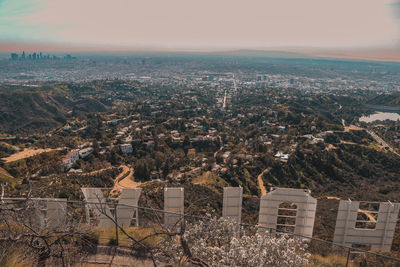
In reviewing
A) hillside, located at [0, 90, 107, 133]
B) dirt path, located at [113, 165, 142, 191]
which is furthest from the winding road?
hillside, located at [0, 90, 107, 133]

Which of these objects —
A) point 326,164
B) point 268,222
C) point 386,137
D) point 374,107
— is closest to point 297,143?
point 326,164

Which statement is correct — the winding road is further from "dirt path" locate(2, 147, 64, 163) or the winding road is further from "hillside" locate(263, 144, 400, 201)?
"dirt path" locate(2, 147, 64, 163)

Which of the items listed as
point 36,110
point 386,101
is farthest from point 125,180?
point 386,101

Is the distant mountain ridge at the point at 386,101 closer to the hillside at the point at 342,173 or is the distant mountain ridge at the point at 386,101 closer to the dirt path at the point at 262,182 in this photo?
the hillside at the point at 342,173

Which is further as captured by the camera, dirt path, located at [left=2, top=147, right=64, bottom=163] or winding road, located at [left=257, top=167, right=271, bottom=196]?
dirt path, located at [left=2, top=147, right=64, bottom=163]

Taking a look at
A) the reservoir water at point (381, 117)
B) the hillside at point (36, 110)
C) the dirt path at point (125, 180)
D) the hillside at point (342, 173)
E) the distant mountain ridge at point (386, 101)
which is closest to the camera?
the dirt path at point (125, 180)

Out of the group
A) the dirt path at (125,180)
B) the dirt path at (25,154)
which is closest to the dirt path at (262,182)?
the dirt path at (125,180)

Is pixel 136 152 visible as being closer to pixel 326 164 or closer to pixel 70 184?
pixel 70 184

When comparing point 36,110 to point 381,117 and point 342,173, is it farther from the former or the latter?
point 381,117

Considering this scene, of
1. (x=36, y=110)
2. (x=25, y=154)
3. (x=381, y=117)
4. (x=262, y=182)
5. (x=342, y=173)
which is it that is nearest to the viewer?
(x=262, y=182)

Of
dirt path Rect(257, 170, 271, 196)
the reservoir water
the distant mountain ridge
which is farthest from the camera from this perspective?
the distant mountain ridge

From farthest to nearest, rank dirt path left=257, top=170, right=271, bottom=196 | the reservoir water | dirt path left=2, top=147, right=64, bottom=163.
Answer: the reservoir water < dirt path left=2, top=147, right=64, bottom=163 < dirt path left=257, top=170, right=271, bottom=196
